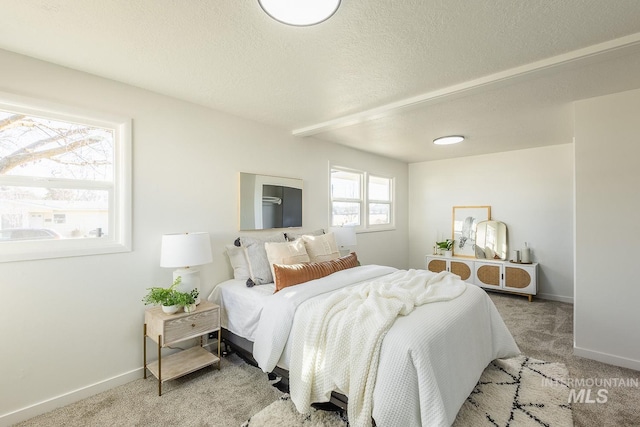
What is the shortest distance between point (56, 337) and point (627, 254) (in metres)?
4.58

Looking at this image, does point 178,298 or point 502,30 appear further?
point 178,298

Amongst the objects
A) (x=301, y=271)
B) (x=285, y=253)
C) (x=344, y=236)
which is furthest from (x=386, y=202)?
(x=301, y=271)

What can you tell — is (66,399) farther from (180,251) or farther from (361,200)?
(361,200)

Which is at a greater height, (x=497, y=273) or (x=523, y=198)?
(x=523, y=198)

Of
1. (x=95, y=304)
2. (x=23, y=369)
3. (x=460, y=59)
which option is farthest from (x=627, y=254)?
(x=23, y=369)

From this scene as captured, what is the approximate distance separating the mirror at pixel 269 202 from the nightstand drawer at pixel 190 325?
3.32 ft

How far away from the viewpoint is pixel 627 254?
2.57 meters

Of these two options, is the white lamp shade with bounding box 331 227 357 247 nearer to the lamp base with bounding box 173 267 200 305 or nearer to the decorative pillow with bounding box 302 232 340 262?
the decorative pillow with bounding box 302 232 340 262

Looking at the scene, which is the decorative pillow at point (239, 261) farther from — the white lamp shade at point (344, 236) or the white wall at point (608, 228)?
the white wall at point (608, 228)

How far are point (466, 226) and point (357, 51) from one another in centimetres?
431

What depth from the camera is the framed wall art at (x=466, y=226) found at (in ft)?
17.0

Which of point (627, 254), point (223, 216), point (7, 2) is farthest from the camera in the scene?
point (223, 216)

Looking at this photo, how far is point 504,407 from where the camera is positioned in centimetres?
206

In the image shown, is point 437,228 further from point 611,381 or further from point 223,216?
point 223,216
